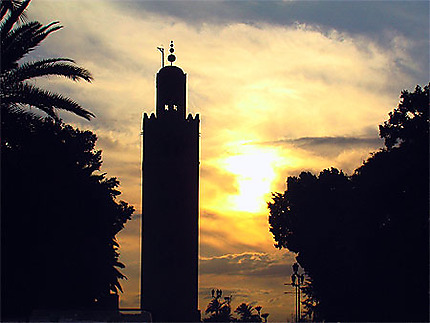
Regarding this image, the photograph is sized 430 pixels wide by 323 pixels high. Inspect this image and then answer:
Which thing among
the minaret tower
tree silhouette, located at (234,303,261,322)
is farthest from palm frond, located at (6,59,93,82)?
tree silhouette, located at (234,303,261,322)

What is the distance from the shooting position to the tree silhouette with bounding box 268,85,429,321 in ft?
109

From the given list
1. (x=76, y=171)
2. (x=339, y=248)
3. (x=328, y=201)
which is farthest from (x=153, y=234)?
(x=76, y=171)

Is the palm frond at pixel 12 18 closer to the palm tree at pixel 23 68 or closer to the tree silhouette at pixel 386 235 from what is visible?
the palm tree at pixel 23 68

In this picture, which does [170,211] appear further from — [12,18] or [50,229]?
[12,18]

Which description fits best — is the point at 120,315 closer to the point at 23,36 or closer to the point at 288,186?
the point at 23,36

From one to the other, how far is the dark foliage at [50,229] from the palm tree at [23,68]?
1.00m

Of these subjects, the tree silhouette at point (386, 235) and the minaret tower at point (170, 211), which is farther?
the minaret tower at point (170, 211)

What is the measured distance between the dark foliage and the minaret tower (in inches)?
789

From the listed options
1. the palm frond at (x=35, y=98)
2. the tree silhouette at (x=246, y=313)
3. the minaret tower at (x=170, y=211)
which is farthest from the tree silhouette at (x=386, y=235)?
the tree silhouette at (x=246, y=313)

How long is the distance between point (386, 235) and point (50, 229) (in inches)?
663

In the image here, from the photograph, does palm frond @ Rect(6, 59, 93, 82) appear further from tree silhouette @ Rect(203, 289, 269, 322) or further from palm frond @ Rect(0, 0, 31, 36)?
tree silhouette @ Rect(203, 289, 269, 322)

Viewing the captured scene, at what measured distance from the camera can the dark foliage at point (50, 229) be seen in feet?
81.4

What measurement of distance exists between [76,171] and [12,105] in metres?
9.75

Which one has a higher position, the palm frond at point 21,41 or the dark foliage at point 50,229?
the palm frond at point 21,41
